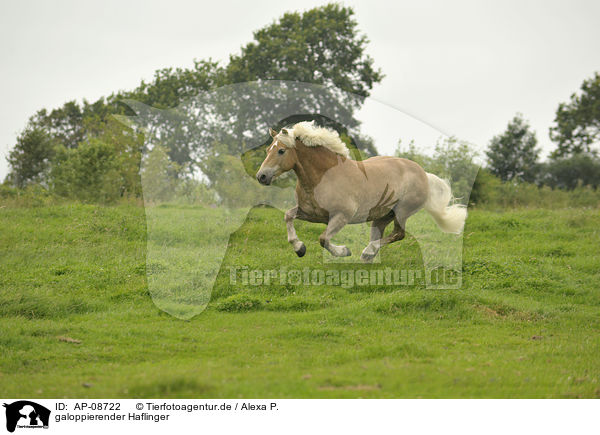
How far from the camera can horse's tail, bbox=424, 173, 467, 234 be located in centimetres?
927

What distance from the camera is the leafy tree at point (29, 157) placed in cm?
3900

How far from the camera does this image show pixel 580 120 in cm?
5156

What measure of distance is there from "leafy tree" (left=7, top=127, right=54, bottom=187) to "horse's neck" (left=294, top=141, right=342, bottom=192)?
3379cm

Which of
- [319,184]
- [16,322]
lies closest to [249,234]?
[16,322]

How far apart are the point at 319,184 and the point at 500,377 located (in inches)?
148

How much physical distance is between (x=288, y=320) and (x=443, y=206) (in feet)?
15.6

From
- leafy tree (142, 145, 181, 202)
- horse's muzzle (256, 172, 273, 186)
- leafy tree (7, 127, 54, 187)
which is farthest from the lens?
leafy tree (7, 127, 54, 187)

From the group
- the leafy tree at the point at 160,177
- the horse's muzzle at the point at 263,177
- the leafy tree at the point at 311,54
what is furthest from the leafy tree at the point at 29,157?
the horse's muzzle at the point at 263,177

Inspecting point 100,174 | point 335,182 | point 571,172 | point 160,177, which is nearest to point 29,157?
point 100,174

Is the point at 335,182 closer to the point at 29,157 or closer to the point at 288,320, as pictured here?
the point at 288,320
